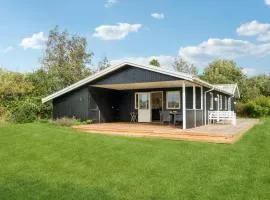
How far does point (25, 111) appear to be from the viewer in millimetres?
18875

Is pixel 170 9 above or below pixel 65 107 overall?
above

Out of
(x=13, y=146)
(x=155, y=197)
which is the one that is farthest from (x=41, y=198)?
(x=13, y=146)

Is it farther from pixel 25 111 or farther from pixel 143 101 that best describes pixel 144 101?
pixel 25 111

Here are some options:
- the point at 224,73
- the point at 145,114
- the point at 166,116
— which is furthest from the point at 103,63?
the point at 224,73

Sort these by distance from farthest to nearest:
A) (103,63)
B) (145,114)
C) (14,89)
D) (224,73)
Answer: (224,73)
(103,63)
(14,89)
(145,114)

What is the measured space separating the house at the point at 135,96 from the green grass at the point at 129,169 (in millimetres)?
4009

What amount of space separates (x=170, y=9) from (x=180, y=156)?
13.3 m

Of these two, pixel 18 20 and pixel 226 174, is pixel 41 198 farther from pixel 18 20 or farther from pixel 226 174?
pixel 18 20

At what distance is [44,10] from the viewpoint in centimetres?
1862

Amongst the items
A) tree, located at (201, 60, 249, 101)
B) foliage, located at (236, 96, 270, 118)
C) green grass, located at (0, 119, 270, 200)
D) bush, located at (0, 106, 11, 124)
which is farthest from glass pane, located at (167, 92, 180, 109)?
tree, located at (201, 60, 249, 101)

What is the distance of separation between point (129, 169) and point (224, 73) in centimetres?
4353

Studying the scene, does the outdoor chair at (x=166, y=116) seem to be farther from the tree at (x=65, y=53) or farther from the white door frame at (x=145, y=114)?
the tree at (x=65, y=53)

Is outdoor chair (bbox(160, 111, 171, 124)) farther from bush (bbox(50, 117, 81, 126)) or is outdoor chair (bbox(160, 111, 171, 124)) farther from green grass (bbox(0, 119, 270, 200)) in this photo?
green grass (bbox(0, 119, 270, 200))

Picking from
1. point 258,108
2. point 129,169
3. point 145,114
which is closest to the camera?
point 129,169
